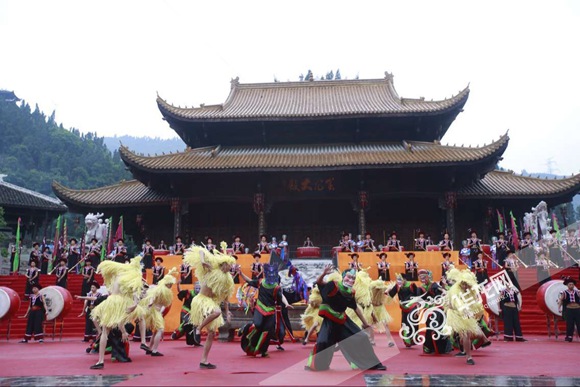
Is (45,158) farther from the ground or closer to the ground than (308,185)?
farther from the ground

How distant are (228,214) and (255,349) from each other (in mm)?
13654

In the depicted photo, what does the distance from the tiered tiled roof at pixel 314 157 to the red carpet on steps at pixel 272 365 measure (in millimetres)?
9436

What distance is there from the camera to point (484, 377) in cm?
570

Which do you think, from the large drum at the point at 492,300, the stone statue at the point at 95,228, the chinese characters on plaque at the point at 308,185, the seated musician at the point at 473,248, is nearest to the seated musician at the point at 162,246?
the stone statue at the point at 95,228

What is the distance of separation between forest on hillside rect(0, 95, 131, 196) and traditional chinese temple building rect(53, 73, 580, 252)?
48.5 metres

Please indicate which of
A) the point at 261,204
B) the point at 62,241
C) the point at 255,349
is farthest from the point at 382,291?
the point at 62,241

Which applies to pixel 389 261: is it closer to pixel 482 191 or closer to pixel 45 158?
pixel 482 191

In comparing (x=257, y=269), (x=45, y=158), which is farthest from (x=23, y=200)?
(x=45, y=158)

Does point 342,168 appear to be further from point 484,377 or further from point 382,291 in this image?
point 484,377

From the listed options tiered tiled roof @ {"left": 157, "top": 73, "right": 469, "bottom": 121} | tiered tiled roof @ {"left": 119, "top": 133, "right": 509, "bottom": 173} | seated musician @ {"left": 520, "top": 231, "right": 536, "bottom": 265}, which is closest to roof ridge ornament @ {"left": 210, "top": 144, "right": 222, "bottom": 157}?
tiered tiled roof @ {"left": 119, "top": 133, "right": 509, "bottom": 173}

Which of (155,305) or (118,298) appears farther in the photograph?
(155,305)

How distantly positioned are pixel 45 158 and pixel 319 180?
2553 inches

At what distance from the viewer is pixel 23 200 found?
1217 inches

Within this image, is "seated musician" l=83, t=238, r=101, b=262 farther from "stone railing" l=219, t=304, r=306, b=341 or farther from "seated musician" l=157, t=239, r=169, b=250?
"stone railing" l=219, t=304, r=306, b=341
